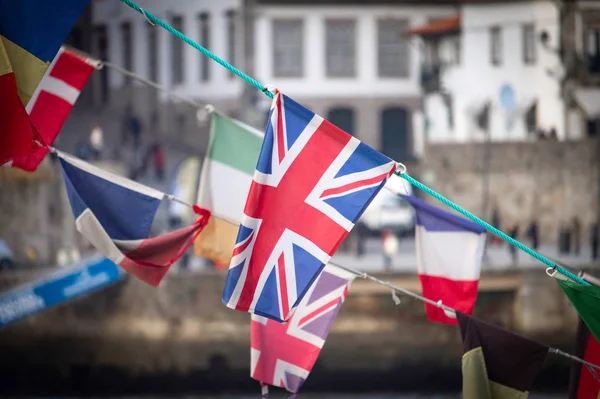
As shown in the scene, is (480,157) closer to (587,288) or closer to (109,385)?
(109,385)

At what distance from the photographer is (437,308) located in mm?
10164

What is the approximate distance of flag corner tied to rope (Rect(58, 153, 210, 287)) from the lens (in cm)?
962

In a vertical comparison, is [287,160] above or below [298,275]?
above

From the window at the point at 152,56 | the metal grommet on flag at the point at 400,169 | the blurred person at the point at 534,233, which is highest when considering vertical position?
the window at the point at 152,56

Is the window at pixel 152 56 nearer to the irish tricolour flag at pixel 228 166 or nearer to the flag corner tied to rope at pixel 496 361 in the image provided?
the irish tricolour flag at pixel 228 166

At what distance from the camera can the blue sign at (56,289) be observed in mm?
25109

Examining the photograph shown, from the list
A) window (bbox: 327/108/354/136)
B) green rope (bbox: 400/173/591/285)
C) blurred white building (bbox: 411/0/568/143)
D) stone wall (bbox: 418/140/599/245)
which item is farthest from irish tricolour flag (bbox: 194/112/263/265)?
window (bbox: 327/108/354/136)

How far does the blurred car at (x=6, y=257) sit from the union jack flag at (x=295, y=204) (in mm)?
23069

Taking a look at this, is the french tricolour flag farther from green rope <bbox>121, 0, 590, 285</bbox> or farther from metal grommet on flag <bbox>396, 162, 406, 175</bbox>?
metal grommet on flag <bbox>396, 162, 406, 175</bbox>

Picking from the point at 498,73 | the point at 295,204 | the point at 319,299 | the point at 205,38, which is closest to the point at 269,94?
the point at 295,204

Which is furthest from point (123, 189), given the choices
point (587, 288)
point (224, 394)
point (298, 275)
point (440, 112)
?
point (440, 112)

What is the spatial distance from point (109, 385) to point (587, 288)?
70.3ft

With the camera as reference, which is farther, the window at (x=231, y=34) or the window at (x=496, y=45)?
the window at (x=231, y=34)

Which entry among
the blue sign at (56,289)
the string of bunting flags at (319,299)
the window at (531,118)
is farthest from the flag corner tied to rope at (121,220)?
the window at (531,118)
